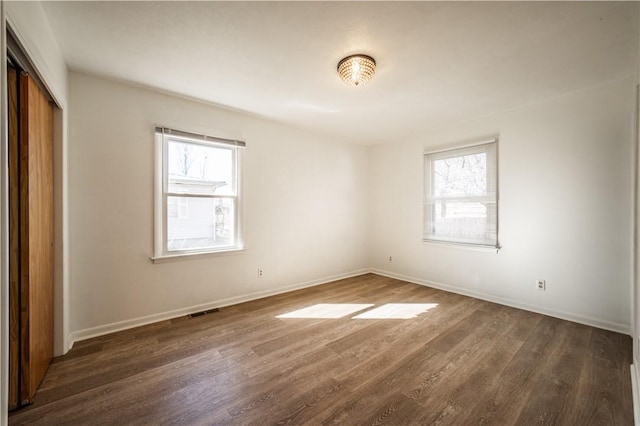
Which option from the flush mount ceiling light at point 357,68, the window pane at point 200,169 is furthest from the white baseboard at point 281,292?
the flush mount ceiling light at point 357,68

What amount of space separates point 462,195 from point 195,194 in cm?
377

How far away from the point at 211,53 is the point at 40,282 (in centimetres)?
221

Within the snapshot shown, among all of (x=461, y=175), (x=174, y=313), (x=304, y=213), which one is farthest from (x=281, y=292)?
(x=461, y=175)

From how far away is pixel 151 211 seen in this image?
2928 mm

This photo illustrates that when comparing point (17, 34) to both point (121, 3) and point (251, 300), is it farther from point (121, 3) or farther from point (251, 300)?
point (251, 300)

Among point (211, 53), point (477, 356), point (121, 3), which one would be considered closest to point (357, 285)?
point (477, 356)

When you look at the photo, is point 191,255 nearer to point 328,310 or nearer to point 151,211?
point 151,211

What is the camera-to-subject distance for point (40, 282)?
75.3 inches

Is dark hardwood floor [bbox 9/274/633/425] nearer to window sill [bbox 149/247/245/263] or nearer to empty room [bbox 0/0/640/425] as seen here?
empty room [bbox 0/0/640/425]

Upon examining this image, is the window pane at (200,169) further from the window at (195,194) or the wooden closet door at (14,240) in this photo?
A: the wooden closet door at (14,240)

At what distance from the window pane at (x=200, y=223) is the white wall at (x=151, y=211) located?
20 cm

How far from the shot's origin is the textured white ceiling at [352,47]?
1775 millimetres

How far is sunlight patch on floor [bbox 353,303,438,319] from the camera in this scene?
3.13 metres

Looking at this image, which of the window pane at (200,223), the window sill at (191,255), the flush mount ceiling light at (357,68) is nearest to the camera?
the flush mount ceiling light at (357,68)
